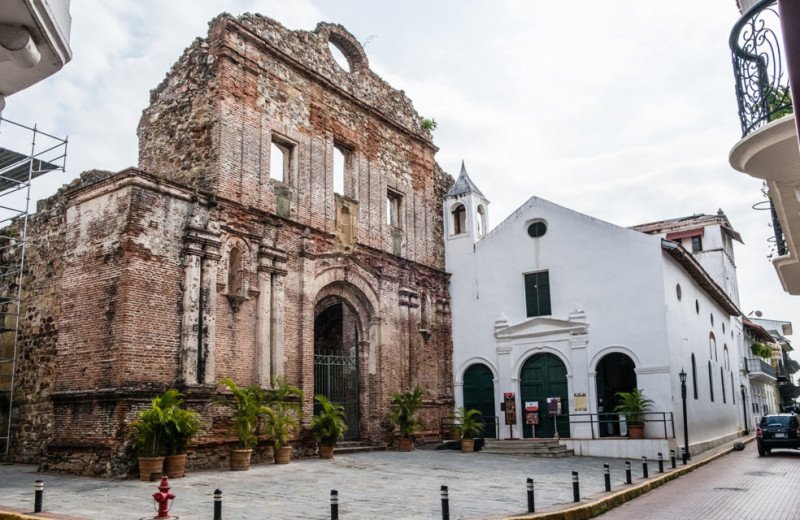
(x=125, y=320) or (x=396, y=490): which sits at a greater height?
(x=125, y=320)

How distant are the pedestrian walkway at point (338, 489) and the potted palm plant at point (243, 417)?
1.24 feet

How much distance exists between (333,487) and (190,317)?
531 cm

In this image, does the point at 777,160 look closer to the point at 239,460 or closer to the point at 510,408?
the point at 239,460

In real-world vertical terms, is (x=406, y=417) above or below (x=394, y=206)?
below

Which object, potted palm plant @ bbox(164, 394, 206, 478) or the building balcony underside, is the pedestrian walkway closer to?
potted palm plant @ bbox(164, 394, 206, 478)

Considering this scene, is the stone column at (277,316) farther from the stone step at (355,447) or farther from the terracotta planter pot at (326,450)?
the stone step at (355,447)

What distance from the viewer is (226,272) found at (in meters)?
16.4

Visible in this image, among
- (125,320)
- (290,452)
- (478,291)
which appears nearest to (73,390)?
(125,320)

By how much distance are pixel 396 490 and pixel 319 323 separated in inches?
569

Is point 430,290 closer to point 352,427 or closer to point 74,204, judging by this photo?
point 352,427

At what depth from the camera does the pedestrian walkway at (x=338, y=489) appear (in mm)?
9484

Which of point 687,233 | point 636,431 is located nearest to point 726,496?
point 636,431

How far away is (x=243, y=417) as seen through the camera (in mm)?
15070

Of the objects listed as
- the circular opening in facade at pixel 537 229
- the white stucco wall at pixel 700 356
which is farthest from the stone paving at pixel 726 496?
the circular opening in facade at pixel 537 229
